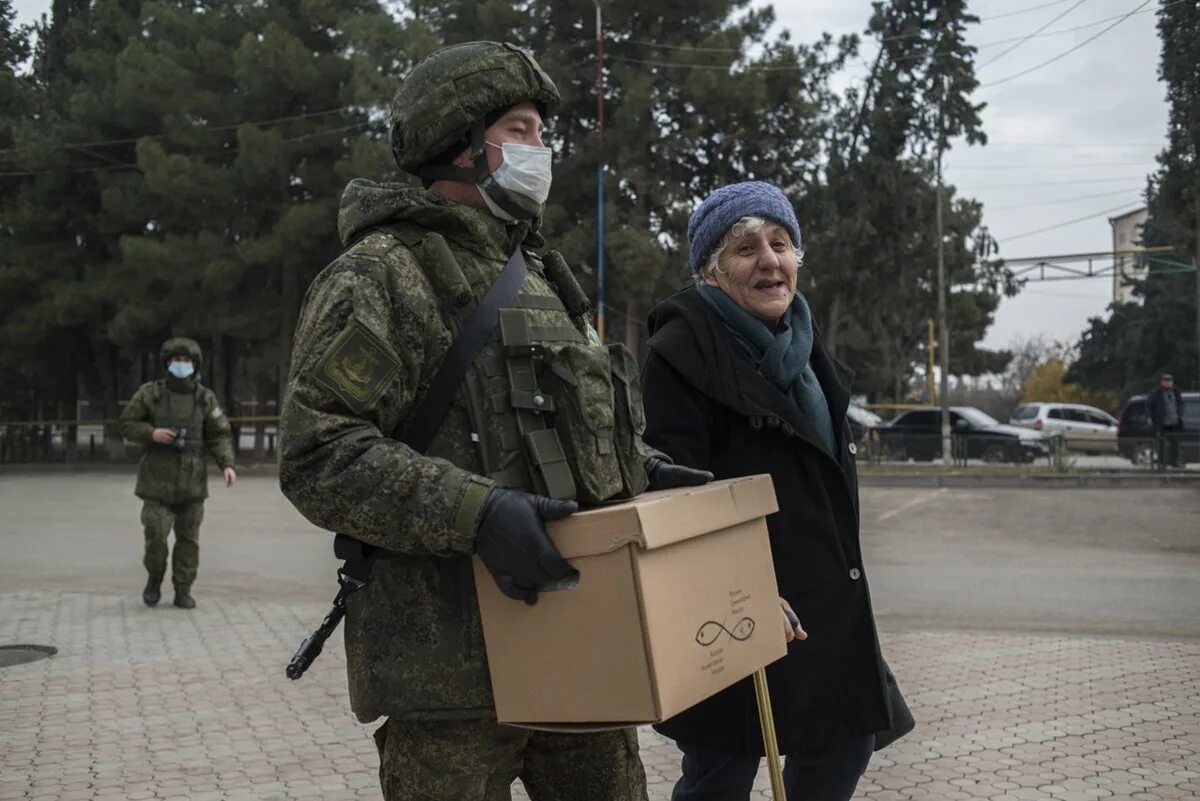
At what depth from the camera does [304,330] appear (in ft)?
7.79

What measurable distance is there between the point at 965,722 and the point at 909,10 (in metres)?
26.1

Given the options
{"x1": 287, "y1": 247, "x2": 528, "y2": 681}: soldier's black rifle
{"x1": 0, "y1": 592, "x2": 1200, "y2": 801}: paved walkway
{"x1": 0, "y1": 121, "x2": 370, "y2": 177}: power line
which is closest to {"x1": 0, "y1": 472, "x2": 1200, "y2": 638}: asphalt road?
{"x1": 0, "y1": 592, "x2": 1200, "y2": 801}: paved walkway

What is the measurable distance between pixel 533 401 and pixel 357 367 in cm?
33

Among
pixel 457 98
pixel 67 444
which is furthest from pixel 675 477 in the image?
pixel 67 444

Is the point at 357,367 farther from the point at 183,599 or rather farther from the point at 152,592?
the point at 152,592

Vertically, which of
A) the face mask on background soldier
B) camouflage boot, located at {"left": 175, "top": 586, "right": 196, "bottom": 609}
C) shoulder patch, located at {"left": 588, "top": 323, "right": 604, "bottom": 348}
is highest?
the face mask on background soldier

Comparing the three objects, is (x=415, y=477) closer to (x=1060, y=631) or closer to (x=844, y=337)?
(x=1060, y=631)

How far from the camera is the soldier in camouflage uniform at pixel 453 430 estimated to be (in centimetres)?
222

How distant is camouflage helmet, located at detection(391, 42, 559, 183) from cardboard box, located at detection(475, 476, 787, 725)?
80cm

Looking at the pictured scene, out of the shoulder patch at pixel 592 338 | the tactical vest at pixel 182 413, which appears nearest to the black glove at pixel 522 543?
the shoulder patch at pixel 592 338

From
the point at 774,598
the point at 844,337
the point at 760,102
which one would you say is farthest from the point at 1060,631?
the point at 844,337

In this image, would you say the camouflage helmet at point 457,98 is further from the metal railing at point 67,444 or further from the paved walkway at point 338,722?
the metal railing at point 67,444

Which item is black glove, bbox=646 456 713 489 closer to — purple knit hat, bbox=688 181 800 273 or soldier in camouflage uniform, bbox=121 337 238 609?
purple knit hat, bbox=688 181 800 273

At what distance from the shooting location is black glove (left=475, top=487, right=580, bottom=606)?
2.15 metres
